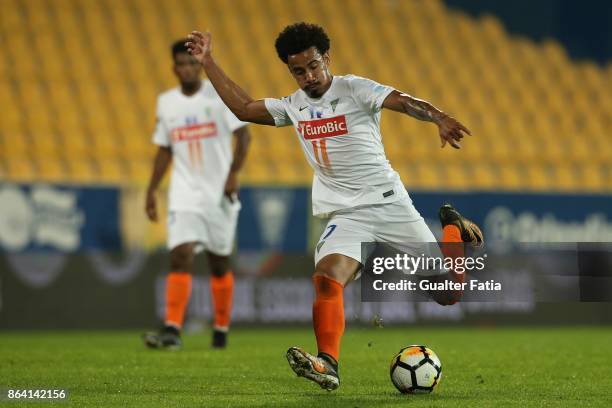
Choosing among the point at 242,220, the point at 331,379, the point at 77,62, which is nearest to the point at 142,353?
the point at 331,379

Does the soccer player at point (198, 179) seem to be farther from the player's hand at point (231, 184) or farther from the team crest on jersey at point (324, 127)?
the team crest on jersey at point (324, 127)

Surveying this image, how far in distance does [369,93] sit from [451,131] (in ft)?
2.49

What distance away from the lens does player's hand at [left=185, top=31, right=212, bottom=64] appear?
621 centimetres

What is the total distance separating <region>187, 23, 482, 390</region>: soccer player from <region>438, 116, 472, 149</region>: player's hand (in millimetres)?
380

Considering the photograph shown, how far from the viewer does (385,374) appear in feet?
22.3

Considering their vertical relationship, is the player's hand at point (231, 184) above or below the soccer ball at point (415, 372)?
above

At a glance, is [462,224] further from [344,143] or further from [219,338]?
[219,338]

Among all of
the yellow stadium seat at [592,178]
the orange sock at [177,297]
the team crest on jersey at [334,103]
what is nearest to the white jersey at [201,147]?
the orange sock at [177,297]

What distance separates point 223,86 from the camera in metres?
6.26

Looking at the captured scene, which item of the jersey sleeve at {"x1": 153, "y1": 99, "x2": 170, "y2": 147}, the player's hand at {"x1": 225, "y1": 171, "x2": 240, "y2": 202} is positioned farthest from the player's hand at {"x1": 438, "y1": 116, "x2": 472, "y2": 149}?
the jersey sleeve at {"x1": 153, "y1": 99, "x2": 170, "y2": 147}

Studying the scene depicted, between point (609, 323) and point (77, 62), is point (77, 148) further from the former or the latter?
point (609, 323)

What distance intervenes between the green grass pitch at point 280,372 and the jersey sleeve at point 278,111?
4.70ft

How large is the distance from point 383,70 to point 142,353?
383 inches

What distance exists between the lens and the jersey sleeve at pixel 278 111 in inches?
240
